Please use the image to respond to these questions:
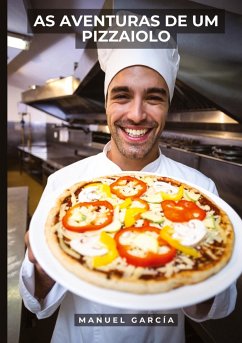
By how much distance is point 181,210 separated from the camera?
74 cm

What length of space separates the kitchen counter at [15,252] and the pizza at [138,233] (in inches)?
18.4

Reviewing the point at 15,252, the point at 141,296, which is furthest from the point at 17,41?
the point at 141,296

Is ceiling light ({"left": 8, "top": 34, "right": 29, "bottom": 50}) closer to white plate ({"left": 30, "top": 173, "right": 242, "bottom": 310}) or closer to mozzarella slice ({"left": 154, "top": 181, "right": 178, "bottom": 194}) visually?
mozzarella slice ({"left": 154, "top": 181, "right": 178, "bottom": 194})

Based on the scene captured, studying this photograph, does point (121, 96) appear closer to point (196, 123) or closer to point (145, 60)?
point (145, 60)

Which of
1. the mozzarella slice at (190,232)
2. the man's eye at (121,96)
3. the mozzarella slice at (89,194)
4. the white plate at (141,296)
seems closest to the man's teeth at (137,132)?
the man's eye at (121,96)

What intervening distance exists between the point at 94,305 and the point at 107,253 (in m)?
0.39

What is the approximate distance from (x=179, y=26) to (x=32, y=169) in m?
4.13

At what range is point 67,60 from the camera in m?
3.81

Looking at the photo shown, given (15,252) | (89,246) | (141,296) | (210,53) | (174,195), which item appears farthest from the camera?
(210,53)

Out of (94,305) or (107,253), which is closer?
(107,253)

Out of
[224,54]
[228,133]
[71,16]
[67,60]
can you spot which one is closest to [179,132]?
[228,133]

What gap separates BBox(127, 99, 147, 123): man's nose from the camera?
0.85 meters

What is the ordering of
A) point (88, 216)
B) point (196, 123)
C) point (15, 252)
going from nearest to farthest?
point (88, 216)
point (15, 252)
point (196, 123)

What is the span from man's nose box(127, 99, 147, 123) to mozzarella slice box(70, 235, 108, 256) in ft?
1.34
